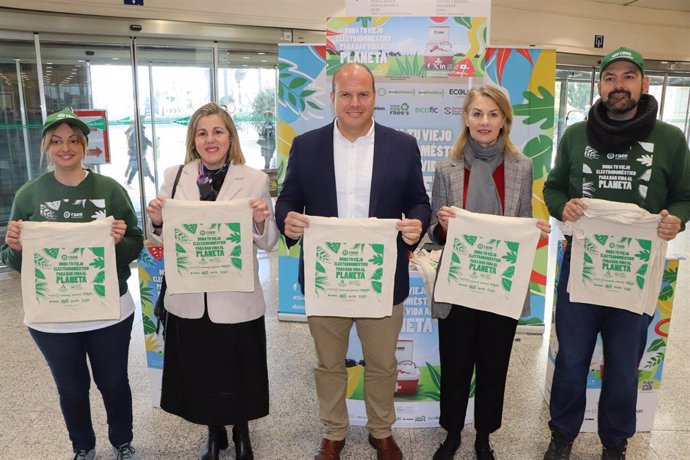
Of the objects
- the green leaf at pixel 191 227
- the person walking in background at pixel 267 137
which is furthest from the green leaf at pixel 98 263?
the person walking in background at pixel 267 137

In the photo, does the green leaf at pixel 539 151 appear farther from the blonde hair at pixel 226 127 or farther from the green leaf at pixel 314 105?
the blonde hair at pixel 226 127

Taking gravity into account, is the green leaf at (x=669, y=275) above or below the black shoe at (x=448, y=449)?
above

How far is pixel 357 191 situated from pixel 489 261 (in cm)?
60

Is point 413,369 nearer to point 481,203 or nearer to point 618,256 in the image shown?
point 481,203

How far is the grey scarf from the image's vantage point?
6.89 feet

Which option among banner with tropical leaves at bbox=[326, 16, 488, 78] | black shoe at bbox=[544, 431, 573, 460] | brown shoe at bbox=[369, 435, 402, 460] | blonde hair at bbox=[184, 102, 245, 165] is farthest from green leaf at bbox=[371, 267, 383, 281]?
banner with tropical leaves at bbox=[326, 16, 488, 78]

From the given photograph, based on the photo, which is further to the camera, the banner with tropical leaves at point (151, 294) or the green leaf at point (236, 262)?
the banner with tropical leaves at point (151, 294)

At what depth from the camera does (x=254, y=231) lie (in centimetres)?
211

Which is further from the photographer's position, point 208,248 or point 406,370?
point 406,370

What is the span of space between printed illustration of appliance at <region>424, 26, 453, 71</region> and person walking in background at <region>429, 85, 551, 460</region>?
45.2 inches

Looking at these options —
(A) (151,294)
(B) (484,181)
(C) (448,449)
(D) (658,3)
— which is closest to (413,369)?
(C) (448,449)

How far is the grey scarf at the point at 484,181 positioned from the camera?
2.10 m

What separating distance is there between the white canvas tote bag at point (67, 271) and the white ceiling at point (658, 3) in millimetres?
8632

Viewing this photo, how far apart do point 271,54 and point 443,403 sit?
17.6 feet
